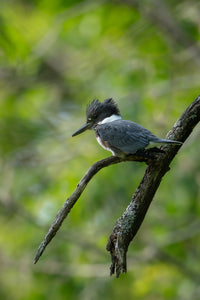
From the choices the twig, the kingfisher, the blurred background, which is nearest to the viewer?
the twig

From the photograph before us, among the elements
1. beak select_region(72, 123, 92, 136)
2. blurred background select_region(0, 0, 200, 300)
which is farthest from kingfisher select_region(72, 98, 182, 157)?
blurred background select_region(0, 0, 200, 300)

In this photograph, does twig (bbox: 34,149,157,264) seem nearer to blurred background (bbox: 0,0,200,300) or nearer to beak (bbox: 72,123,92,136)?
beak (bbox: 72,123,92,136)

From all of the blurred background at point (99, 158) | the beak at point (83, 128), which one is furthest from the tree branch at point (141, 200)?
the blurred background at point (99, 158)

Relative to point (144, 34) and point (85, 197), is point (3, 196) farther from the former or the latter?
point (144, 34)

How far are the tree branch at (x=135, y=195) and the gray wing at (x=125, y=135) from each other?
0.52ft

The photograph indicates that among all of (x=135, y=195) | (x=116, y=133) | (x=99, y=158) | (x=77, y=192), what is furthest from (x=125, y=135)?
(x=99, y=158)

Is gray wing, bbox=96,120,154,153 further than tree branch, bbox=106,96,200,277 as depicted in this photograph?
Yes

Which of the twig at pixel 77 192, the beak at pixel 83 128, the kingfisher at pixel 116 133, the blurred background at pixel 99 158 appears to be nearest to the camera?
the twig at pixel 77 192

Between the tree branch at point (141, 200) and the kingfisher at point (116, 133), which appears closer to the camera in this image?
the tree branch at point (141, 200)

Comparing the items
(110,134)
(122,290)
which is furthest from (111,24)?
(110,134)

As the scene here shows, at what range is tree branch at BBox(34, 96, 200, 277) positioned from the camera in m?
2.30

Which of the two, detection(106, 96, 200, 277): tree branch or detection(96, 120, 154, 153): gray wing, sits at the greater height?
detection(96, 120, 154, 153): gray wing

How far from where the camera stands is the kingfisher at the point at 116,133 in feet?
9.29

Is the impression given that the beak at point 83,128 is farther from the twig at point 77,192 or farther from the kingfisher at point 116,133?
the twig at point 77,192
